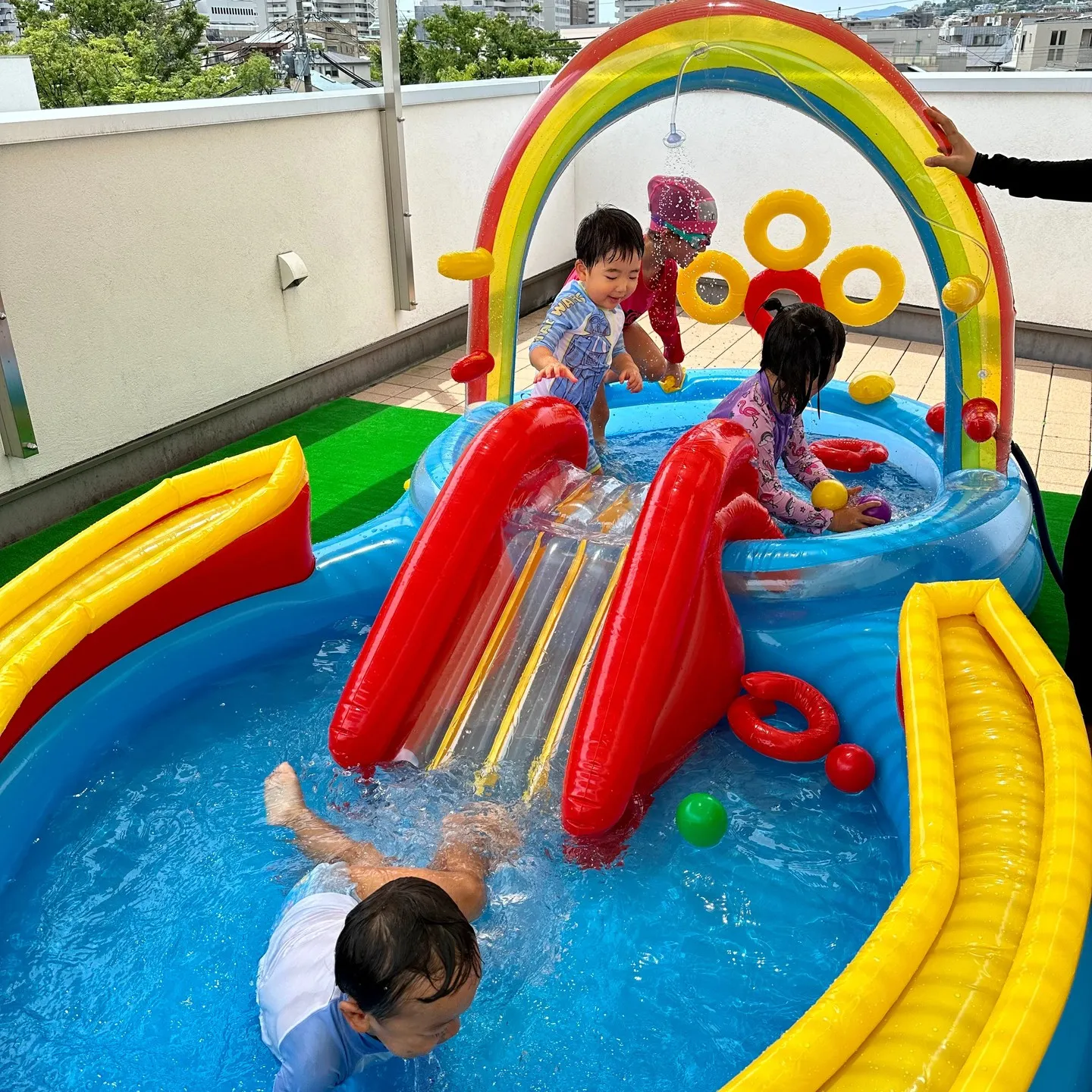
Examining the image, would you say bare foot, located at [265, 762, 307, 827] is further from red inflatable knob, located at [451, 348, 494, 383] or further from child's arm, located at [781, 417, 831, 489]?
child's arm, located at [781, 417, 831, 489]

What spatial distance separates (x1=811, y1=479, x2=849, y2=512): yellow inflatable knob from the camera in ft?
11.2

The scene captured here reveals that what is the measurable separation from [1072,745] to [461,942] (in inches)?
46.0

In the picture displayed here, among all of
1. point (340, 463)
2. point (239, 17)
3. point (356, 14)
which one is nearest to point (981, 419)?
point (340, 463)

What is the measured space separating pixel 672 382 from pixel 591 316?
106 centimetres

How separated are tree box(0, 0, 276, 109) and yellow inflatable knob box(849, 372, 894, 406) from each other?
4999 millimetres

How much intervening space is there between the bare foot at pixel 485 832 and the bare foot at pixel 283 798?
0.34m

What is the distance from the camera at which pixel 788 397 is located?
3.13m

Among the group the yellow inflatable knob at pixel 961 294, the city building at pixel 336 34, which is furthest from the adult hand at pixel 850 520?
the city building at pixel 336 34

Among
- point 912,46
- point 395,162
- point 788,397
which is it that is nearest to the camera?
point 788,397

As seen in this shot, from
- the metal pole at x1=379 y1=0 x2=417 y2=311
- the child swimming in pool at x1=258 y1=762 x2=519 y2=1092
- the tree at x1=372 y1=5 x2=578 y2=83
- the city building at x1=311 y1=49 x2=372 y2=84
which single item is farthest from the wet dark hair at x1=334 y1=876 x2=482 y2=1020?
the tree at x1=372 y1=5 x2=578 y2=83

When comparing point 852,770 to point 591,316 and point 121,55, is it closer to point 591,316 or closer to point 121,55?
point 591,316

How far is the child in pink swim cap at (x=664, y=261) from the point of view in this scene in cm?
406

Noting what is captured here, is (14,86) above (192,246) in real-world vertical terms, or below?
above

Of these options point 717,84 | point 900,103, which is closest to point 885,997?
point 900,103
